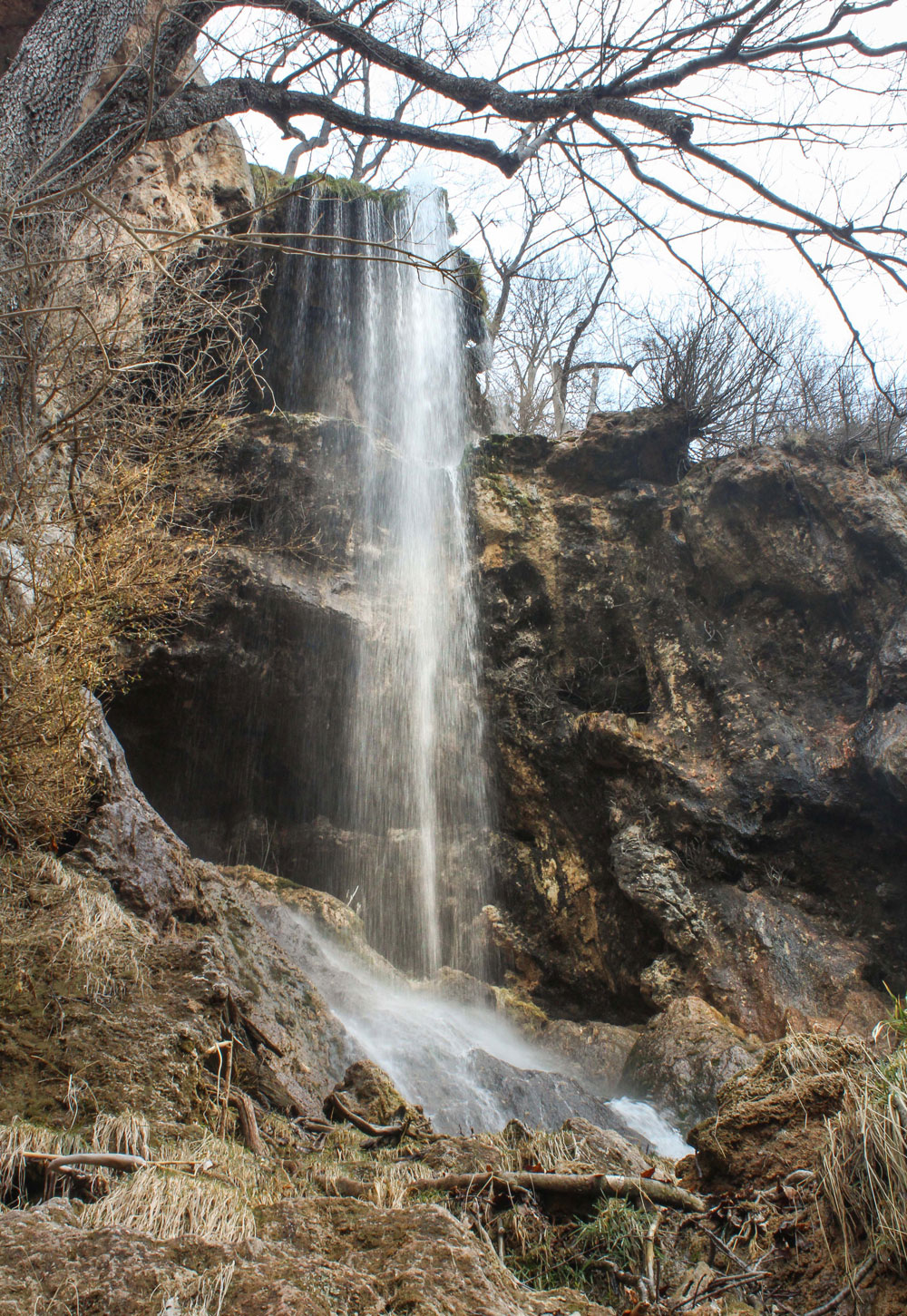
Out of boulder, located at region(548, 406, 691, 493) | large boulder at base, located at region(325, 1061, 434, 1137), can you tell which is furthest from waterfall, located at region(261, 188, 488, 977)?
large boulder at base, located at region(325, 1061, 434, 1137)

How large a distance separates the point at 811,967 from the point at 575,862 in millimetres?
2889

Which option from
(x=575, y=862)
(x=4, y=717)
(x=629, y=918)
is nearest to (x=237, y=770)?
(x=575, y=862)

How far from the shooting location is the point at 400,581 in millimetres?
11344

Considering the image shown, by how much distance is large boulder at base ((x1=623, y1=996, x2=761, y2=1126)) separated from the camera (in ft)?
20.8

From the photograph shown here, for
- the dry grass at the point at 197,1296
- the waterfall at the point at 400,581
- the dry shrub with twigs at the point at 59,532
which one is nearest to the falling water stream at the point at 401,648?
the waterfall at the point at 400,581

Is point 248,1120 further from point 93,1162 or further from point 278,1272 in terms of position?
point 278,1272

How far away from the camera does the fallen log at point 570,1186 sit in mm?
2543

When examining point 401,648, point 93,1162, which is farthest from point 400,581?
point 93,1162

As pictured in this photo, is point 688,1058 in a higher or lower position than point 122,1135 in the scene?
lower

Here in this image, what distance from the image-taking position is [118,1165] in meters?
2.38

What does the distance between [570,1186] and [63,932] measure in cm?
265

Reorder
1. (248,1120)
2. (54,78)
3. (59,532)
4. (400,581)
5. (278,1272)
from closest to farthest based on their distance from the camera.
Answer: (278,1272)
(248,1120)
(54,78)
(59,532)
(400,581)

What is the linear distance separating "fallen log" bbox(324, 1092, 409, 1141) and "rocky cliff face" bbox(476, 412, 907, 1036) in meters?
5.05

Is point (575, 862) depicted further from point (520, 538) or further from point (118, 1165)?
point (118, 1165)
